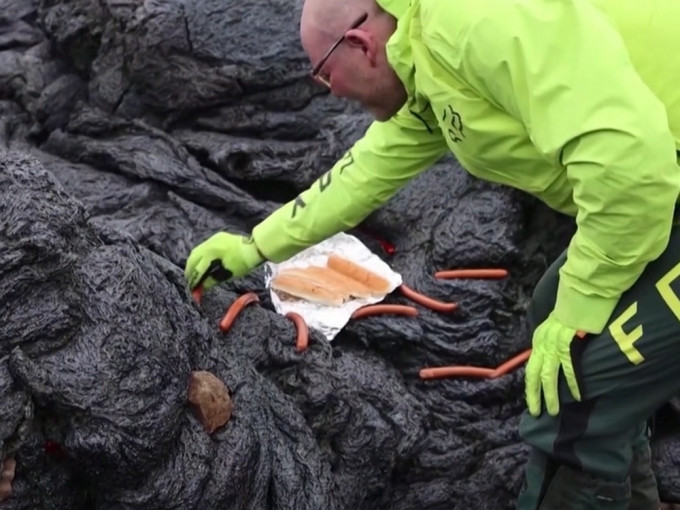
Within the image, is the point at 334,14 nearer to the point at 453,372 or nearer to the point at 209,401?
the point at 209,401

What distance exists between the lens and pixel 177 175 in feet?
10.8

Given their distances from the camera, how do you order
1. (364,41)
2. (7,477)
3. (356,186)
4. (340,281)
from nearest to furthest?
(7,477)
(364,41)
(356,186)
(340,281)

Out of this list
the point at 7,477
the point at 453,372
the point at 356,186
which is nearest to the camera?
the point at 7,477

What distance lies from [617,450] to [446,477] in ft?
2.12

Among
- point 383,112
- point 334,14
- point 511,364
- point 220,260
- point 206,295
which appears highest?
point 334,14

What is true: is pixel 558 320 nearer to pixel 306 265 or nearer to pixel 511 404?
pixel 511 404

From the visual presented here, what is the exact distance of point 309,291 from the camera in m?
3.10

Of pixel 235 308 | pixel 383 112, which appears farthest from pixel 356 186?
pixel 235 308

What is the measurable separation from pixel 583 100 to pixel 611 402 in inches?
30.9

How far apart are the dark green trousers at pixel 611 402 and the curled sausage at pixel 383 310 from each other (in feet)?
1.69

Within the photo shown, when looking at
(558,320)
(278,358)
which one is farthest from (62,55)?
(558,320)

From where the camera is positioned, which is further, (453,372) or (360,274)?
(360,274)

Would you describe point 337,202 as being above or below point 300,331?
above

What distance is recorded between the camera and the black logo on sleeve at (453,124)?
2.16 metres
